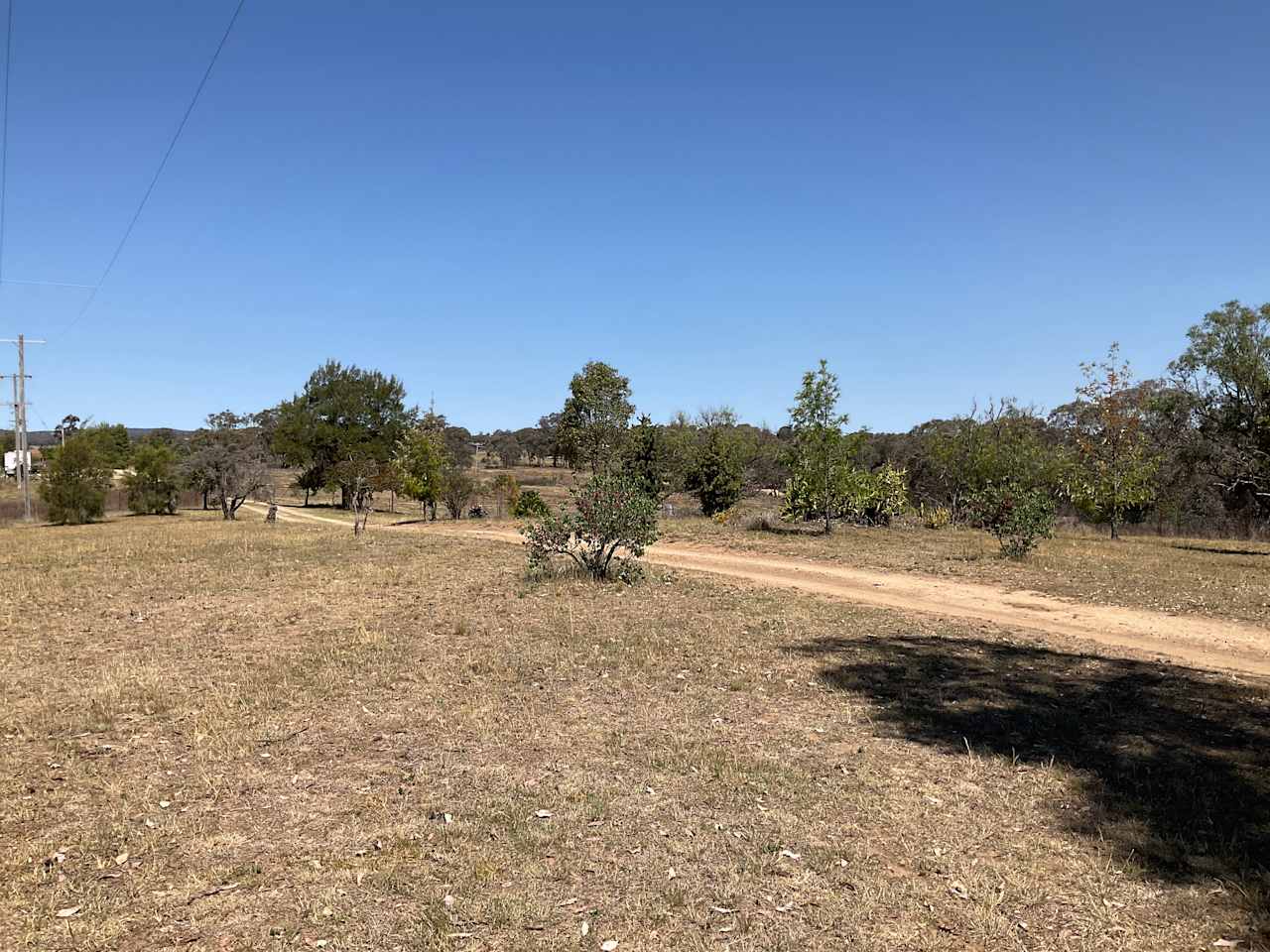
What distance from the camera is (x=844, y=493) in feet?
71.1

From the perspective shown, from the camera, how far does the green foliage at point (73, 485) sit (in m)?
36.6

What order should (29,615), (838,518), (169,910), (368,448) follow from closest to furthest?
(169,910) → (29,615) → (838,518) → (368,448)

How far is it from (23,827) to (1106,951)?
18.8 feet

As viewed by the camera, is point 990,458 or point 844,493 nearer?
point 844,493

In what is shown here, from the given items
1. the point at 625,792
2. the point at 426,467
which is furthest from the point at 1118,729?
the point at 426,467

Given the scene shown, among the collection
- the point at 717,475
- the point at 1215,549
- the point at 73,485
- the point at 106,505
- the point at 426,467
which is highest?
the point at 426,467

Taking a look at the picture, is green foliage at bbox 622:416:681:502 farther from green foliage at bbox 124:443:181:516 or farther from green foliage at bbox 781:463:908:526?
green foliage at bbox 124:443:181:516

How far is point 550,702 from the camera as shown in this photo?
270 inches

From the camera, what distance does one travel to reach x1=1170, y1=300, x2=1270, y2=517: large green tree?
2058cm

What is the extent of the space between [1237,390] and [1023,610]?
49.0 ft

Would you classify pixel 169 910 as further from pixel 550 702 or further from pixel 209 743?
pixel 550 702

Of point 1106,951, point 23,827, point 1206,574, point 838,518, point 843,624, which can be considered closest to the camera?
point 1106,951

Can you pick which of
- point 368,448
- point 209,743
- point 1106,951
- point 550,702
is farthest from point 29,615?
point 368,448

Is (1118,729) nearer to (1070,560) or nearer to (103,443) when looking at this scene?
(1070,560)
